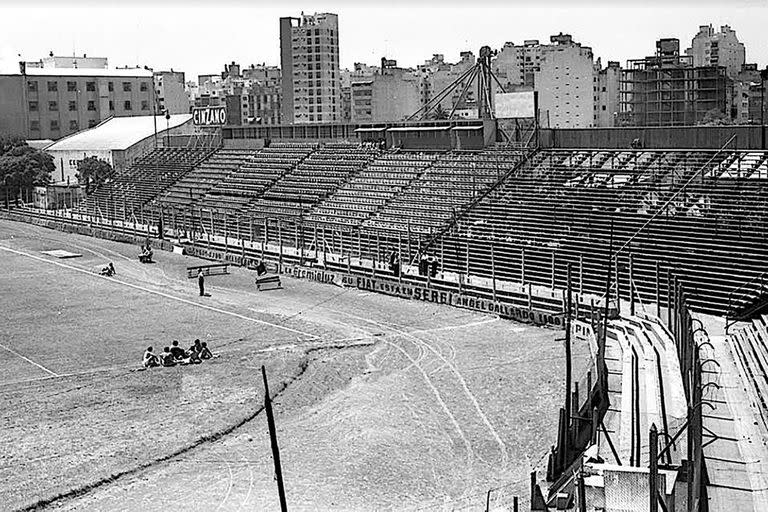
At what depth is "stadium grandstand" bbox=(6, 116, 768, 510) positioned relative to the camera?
20.7 meters

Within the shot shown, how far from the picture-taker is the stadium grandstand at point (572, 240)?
20719 millimetres

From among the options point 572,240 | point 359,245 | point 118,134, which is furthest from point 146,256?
point 118,134

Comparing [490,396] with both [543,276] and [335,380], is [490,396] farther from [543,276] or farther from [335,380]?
[543,276]

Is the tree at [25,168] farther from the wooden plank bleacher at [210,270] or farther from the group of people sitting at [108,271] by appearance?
the wooden plank bleacher at [210,270]

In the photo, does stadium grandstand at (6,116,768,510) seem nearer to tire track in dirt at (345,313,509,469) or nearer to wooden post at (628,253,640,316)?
wooden post at (628,253,640,316)

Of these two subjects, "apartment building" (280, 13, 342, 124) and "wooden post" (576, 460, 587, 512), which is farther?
"apartment building" (280, 13, 342, 124)

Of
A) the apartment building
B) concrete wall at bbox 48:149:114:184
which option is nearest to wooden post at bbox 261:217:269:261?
concrete wall at bbox 48:149:114:184

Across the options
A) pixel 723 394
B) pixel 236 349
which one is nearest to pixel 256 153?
pixel 236 349

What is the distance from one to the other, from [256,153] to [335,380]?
1891 inches

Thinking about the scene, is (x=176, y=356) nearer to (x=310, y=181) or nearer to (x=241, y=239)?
(x=241, y=239)

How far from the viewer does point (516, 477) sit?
68.4ft

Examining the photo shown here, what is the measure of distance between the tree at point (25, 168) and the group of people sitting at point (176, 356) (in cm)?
6329

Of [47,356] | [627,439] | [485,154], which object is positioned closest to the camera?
[627,439]

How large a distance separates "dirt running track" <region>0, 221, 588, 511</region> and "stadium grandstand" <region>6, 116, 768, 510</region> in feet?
6.16
